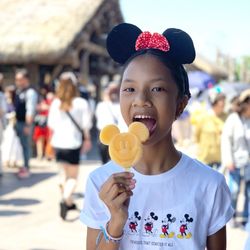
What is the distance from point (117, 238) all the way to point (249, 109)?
4.13m

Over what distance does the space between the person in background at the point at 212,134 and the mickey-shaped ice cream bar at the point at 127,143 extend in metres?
4.48

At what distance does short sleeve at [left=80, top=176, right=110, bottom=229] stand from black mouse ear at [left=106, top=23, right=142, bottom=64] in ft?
1.59

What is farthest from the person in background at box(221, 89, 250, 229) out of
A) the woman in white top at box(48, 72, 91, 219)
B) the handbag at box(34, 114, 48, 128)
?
the handbag at box(34, 114, 48, 128)

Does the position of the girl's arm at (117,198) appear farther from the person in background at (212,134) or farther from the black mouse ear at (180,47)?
the person in background at (212,134)

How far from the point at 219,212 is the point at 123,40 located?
2.39ft

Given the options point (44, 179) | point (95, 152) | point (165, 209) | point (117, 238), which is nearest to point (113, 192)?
point (117, 238)

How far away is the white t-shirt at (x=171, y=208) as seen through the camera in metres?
1.70

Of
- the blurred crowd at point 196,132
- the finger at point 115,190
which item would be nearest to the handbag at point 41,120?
the blurred crowd at point 196,132

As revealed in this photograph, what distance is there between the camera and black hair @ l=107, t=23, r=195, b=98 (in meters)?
1.74

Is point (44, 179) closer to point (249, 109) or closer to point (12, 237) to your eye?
point (12, 237)

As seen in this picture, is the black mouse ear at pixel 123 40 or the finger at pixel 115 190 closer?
the finger at pixel 115 190

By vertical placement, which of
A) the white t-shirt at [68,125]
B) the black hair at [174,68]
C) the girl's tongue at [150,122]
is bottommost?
the white t-shirt at [68,125]

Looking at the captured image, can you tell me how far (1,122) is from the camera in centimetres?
727

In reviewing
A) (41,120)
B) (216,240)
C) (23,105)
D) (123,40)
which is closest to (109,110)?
(23,105)
